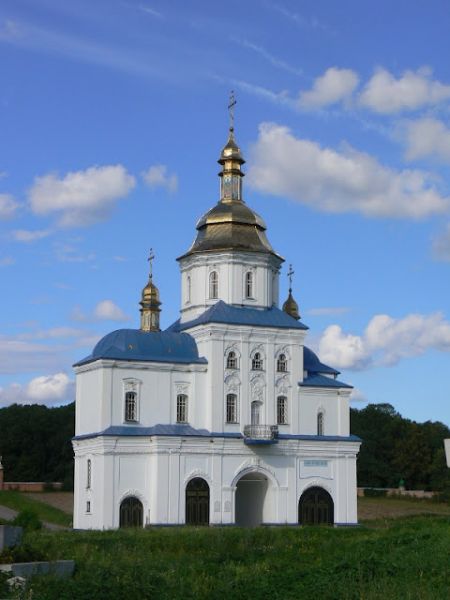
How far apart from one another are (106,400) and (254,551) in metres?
19.1

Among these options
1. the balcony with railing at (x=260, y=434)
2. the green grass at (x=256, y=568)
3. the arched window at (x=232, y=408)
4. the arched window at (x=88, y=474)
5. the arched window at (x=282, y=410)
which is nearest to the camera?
the green grass at (x=256, y=568)

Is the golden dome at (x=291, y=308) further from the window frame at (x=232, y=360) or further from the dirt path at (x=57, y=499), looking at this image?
the dirt path at (x=57, y=499)

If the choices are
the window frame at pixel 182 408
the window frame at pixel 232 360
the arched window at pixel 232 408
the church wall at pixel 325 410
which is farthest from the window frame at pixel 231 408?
the church wall at pixel 325 410

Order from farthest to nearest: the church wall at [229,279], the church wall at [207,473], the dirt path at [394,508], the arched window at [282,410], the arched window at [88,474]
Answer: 1. the dirt path at [394,508]
2. the church wall at [229,279]
3. the arched window at [282,410]
4. the arched window at [88,474]
5. the church wall at [207,473]

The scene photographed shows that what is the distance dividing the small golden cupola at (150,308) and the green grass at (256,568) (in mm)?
22106

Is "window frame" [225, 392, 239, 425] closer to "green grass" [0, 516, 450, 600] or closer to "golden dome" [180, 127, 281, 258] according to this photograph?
A: "golden dome" [180, 127, 281, 258]

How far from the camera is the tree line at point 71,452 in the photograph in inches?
3152

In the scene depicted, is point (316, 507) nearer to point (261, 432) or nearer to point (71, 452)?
point (261, 432)

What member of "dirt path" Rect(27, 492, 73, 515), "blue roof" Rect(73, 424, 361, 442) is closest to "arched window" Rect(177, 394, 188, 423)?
"blue roof" Rect(73, 424, 361, 442)

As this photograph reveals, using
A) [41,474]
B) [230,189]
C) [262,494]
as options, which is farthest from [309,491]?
[41,474]

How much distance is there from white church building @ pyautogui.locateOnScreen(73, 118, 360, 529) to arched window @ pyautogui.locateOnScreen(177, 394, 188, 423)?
0.04 metres

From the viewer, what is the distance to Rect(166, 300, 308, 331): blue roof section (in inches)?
1866

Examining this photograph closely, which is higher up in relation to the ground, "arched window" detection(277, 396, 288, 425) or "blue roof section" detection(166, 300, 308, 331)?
"blue roof section" detection(166, 300, 308, 331)

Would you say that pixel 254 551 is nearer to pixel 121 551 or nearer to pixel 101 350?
pixel 121 551
